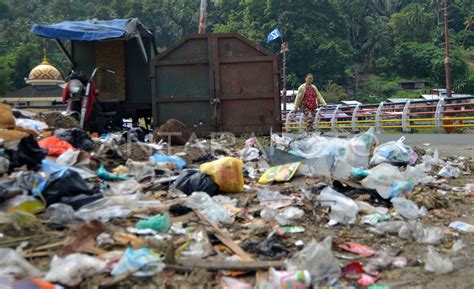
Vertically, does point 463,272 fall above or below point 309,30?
below

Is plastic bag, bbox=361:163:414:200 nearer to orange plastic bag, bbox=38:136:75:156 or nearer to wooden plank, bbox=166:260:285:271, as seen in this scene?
wooden plank, bbox=166:260:285:271

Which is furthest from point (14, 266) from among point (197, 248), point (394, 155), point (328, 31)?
point (328, 31)

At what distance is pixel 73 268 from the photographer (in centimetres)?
250

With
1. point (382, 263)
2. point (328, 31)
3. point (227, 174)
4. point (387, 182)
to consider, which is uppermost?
point (328, 31)

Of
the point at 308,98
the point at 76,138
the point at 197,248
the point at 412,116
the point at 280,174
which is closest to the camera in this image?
the point at 197,248

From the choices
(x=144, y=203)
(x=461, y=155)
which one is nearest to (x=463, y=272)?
(x=144, y=203)

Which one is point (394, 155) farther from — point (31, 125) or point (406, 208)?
point (31, 125)

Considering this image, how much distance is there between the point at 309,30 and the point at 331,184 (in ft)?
→ 198

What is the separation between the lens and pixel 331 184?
15.5 feet

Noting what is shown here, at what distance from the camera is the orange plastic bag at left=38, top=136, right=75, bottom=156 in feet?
17.1

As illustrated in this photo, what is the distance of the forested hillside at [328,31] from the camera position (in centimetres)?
6059

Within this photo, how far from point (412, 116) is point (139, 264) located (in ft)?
47.6

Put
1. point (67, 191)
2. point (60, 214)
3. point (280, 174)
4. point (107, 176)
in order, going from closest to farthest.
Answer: point (60, 214) < point (67, 191) < point (107, 176) < point (280, 174)

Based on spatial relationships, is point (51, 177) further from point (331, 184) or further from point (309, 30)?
point (309, 30)
